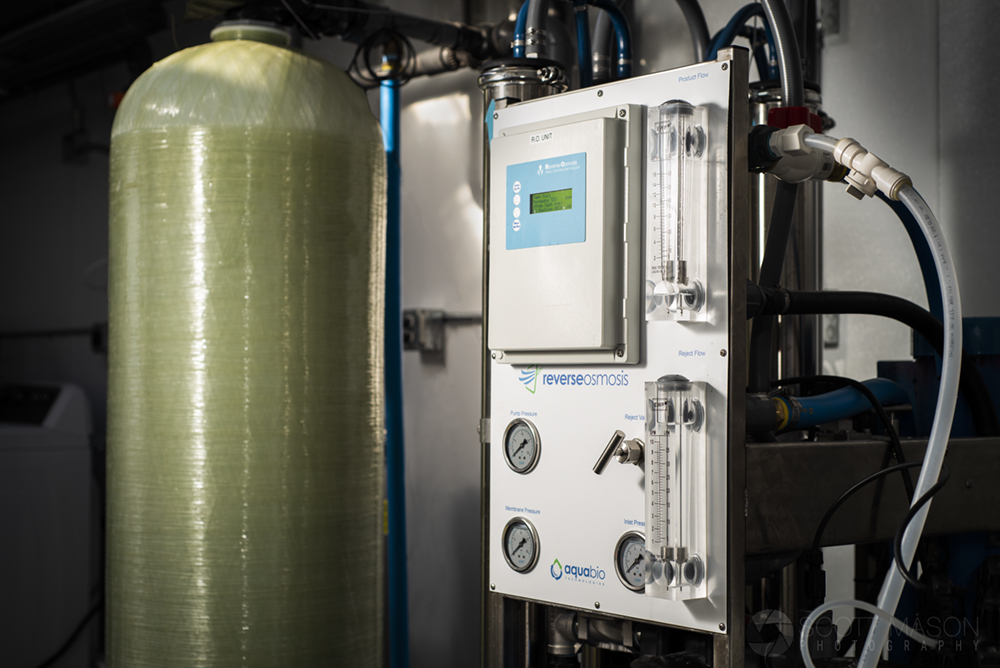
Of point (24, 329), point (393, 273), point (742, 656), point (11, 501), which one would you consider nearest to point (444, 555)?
point (393, 273)

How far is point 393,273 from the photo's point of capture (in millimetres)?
2021

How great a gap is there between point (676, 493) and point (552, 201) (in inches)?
15.2

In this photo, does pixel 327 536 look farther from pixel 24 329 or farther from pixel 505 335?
pixel 24 329

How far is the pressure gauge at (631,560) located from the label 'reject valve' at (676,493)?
0.10 feet

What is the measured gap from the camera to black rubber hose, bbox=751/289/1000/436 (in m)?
1.12

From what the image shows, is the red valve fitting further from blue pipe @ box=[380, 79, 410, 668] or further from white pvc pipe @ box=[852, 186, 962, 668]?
blue pipe @ box=[380, 79, 410, 668]

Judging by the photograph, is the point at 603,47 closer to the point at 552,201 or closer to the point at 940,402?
the point at 552,201

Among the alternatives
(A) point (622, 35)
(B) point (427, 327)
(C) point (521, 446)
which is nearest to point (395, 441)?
(B) point (427, 327)

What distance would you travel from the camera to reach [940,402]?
0.94m

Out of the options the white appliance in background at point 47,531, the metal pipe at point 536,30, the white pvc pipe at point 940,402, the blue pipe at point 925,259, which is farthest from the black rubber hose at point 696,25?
the white appliance in background at point 47,531

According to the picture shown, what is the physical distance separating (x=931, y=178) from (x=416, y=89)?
4.41ft

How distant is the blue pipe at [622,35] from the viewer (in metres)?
1.40

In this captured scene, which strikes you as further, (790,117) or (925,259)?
(925,259)

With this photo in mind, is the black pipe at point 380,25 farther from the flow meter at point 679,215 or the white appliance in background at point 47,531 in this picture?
the white appliance in background at point 47,531
